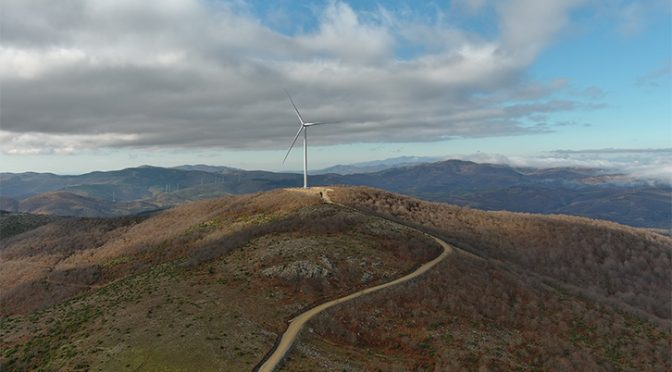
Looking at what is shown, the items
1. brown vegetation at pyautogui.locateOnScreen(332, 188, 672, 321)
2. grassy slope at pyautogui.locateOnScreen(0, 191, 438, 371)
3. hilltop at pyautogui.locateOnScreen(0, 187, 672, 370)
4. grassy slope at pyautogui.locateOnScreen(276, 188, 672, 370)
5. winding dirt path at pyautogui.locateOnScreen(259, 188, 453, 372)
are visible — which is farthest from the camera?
brown vegetation at pyautogui.locateOnScreen(332, 188, 672, 321)

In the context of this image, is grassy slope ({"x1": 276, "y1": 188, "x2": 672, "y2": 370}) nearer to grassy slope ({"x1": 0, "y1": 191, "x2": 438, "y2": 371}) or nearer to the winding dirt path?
the winding dirt path

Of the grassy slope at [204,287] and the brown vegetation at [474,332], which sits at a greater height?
the grassy slope at [204,287]

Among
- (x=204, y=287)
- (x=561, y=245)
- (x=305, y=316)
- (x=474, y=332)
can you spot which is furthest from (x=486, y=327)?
(x=561, y=245)

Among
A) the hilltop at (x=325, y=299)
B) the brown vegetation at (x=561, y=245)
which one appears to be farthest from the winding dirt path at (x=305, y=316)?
the brown vegetation at (x=561, y=245)

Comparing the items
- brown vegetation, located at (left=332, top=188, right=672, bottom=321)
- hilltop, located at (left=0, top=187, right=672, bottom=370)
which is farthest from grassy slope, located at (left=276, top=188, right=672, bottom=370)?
brown vegetation, located at (left=332, top=188, right=672, bottom=321)

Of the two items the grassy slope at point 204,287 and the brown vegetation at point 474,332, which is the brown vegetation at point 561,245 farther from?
the brown vegetation at point 474,332

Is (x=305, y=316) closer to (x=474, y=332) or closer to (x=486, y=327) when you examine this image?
(x=474, y=332)

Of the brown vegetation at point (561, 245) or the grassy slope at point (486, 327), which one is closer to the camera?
the grassy slope at point (486, 327)

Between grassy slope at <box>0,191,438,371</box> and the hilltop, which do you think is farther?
the hilltop
